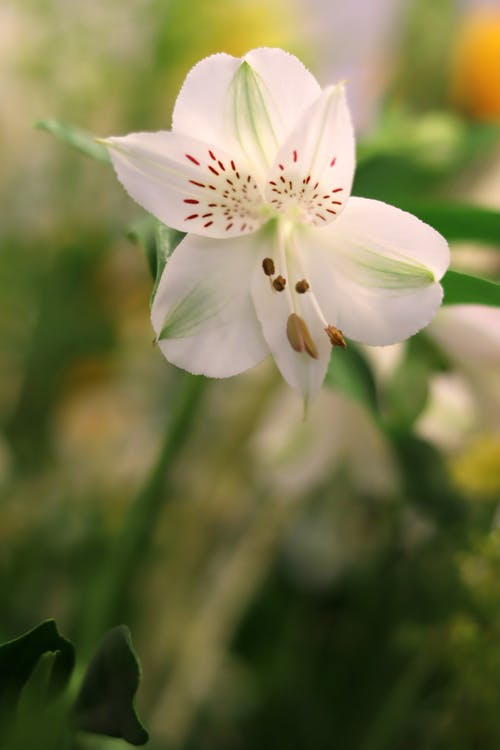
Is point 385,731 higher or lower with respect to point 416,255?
lower

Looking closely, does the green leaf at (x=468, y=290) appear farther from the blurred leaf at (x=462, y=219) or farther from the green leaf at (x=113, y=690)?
the green leaf at (x=113, y=690)

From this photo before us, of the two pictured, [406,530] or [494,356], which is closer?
[494,356]

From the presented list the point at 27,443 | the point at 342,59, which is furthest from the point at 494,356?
the point at 342,59

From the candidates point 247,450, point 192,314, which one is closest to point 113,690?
point 192,314

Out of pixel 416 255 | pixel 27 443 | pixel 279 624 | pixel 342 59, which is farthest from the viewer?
pixel 342 59

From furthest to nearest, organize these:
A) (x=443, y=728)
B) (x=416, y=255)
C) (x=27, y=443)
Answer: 1. (x=27, y=443)
2. (x=443, y=728)
3. (x=416, y=255)

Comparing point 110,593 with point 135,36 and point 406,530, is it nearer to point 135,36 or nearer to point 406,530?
point 406,530

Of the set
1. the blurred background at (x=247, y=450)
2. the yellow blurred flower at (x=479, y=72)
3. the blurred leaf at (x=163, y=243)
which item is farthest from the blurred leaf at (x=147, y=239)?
the yellow blurred flower at (x=479, y=72)
